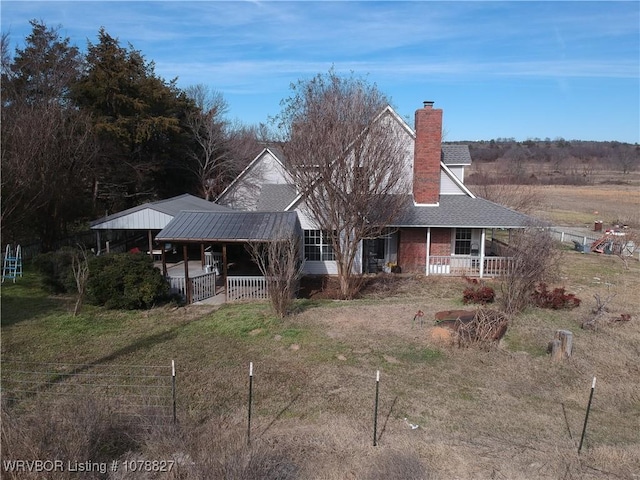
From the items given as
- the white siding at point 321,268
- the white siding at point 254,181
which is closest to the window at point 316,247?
the white siding at point 321,268

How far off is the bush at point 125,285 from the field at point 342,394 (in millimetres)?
509

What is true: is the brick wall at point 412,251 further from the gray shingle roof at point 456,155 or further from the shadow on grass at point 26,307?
the shadow on grass at point 26,307

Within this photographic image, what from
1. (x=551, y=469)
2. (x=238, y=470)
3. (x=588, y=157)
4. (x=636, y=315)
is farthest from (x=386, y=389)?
(x=588, y=157)

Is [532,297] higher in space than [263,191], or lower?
lower

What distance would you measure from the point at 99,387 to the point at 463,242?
16.8 m

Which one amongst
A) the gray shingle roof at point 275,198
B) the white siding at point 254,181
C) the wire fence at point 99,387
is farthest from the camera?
the white siding at point 254,181

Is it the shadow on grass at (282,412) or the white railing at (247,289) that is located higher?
the white railing at (247,289)

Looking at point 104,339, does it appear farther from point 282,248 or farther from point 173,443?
point 173,443

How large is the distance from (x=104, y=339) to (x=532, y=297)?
13033mm

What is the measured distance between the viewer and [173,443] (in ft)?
20.0

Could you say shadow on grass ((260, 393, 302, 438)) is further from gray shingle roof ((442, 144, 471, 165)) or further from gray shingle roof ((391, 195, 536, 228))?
gray shingle roof ((442, 144, 471, 165))

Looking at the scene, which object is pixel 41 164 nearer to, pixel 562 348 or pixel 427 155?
pixel 427 155

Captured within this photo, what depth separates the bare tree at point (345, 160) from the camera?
621 inches

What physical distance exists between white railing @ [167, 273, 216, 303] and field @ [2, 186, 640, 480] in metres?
0.87
